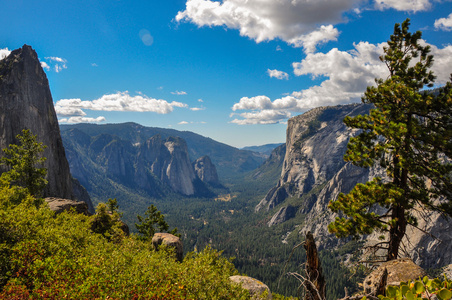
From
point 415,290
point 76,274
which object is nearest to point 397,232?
point 415,290

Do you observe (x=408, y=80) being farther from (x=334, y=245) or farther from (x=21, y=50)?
(x=334, y=245)

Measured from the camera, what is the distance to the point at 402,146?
13.7 m

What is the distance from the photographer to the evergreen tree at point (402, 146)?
13.1 meters

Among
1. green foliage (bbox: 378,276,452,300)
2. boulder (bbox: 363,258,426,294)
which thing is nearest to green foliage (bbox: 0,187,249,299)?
boulder (bbox: 363,258,426,294)

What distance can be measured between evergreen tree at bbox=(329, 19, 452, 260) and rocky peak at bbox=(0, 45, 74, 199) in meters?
80.3

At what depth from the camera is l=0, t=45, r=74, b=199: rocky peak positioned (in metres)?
73.2

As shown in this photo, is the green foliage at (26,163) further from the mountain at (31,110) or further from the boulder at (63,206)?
the mountain at (31,110)

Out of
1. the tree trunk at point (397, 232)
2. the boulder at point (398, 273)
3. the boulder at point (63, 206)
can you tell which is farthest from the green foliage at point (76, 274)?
the boulder at point (63, 206)

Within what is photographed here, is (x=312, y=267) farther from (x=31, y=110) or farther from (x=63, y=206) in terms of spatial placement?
(x=31, y=110)

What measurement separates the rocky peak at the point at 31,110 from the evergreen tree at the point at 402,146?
8031 cm

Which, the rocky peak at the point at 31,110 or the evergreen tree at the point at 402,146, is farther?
the rocky peak at the point at 31,110

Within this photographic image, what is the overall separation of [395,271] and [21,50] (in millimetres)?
135952

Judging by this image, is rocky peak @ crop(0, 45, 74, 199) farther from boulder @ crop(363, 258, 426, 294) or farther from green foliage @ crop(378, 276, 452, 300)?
green foliage @ crop(378, 276, 452, 300)

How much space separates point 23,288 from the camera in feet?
27.5
